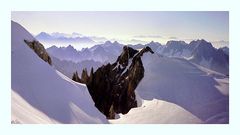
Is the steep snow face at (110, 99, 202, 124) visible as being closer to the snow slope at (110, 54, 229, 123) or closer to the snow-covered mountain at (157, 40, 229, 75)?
the snow slope at (110, 54, 229, 123)

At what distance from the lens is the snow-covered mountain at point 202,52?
6387mm

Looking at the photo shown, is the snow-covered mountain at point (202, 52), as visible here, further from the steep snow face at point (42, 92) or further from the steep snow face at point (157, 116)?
the steep snow face at point (42, 92)

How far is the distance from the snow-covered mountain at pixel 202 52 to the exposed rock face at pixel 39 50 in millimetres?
1299

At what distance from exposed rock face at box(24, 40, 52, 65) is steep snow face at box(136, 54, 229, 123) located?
1.11 meters

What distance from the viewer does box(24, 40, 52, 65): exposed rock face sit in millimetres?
6422

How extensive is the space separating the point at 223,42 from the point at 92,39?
59.8 inches

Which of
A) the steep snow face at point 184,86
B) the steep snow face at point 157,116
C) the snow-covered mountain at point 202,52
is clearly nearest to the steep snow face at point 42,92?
the steep snow face at point 157,116

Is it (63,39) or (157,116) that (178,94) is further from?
(63,39)

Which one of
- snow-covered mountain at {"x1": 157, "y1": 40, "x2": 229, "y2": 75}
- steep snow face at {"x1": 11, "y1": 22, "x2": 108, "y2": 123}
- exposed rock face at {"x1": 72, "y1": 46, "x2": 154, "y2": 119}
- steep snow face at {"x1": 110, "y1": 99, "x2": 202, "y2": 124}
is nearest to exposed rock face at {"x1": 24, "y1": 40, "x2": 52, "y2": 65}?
steep snow face at {"x1": 11, "y1": 22, "x2": 108, "y2": 123}
